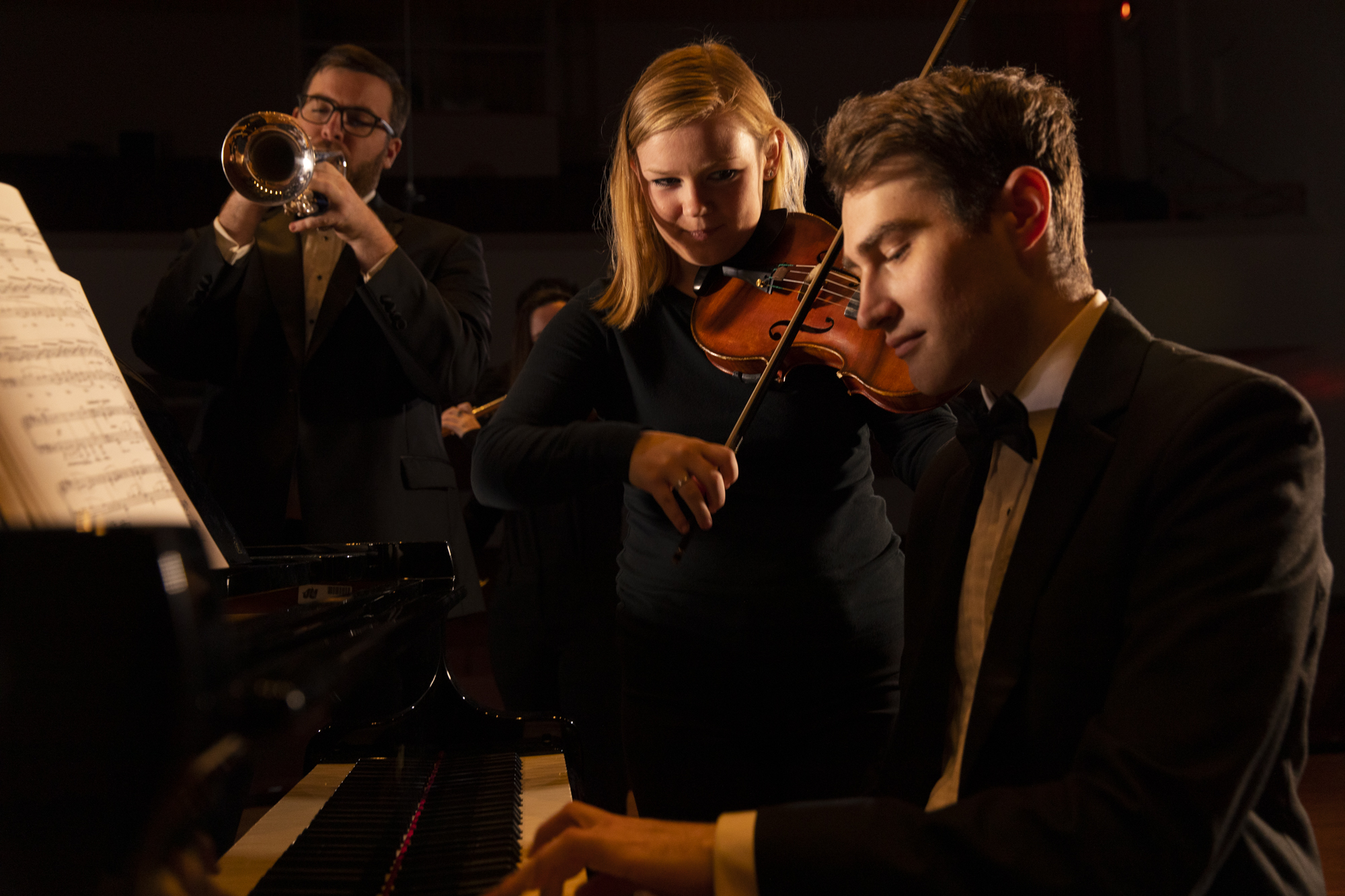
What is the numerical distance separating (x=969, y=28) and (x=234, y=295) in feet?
29.8

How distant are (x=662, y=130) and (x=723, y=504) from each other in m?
0.52

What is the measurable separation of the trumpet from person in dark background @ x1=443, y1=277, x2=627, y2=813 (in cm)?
95

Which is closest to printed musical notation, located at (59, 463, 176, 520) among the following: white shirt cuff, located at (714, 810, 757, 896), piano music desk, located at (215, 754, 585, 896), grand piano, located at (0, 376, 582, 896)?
grand piano, located at (0, 376, 582, 896)

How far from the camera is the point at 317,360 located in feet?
6.20

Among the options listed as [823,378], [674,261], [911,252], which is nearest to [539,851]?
[911,252]

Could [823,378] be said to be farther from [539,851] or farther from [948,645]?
[539,851]

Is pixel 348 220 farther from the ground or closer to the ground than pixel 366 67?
closer to the ground

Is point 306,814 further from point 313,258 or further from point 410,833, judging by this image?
point 313,258

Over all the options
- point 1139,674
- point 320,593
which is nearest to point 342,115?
A: point 320,593

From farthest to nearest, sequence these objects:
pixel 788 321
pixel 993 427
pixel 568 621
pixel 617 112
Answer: pixel 617 112 < pixel 568 621 < pixel 788 321 < pixel 993 427

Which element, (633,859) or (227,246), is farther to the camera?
(227,246)

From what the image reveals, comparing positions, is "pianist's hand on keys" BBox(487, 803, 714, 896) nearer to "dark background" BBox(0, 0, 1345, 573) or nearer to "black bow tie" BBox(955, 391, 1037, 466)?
"black bow tie" BBox(955, 391, 1037, 466)

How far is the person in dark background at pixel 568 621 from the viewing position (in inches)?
95.3

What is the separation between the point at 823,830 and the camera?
708mm
